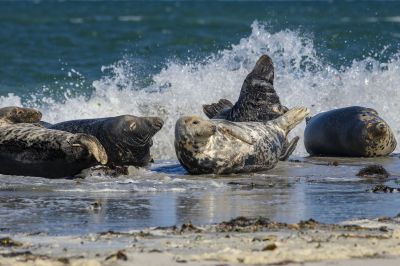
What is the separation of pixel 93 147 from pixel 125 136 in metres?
0.85

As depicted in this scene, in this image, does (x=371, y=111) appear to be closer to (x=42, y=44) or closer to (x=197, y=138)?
(x=197, y=138)

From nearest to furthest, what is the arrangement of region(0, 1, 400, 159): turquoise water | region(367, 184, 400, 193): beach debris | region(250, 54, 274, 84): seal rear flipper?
1. region(367, 184, 400, 193): beach debris
2. region(250, 54, 274, 84): seal rear flipper
3. region(0, 1, 400, 159): turquoise water

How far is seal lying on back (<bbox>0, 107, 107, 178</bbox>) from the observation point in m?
9.66

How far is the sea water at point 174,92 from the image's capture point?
7.57 metres

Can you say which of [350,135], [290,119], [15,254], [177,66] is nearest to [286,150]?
[290,119]

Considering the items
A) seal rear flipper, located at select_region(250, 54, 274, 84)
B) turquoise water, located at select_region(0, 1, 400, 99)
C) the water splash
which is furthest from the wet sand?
turquoise water, located at select_region(0, 1, 400, 99)

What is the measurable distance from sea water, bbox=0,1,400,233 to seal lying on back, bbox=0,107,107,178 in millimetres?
175

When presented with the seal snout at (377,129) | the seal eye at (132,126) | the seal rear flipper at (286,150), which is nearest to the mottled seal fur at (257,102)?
the seal rear flipper at (286,150)

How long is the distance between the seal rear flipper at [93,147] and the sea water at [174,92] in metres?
0.18

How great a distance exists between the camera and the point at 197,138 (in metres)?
9.93

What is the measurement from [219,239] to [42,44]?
22.1 meters

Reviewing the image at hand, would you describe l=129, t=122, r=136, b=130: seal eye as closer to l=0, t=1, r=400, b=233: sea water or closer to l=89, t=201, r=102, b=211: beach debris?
l=0, t=1, r=400, b=233: sea water

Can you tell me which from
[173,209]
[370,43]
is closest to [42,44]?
[370,43]

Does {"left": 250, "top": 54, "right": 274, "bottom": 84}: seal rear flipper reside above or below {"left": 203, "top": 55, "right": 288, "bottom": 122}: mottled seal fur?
above
